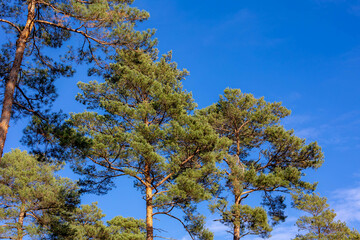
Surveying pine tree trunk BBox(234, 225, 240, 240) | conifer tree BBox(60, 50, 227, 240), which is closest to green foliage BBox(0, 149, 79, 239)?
conifer tree BBox(60, 50, 227, 240)

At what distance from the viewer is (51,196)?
14.6 meters

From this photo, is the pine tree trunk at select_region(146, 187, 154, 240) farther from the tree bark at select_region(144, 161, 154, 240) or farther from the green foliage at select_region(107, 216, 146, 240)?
the green foliage at select_region(107, 216, 146, 240)

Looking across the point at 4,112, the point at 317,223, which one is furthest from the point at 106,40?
the point at 317,223

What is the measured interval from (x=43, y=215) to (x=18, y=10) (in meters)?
10.1

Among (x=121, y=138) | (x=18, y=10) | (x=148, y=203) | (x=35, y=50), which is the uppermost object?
(x=18, y=10)

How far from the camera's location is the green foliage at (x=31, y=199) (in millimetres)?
14508

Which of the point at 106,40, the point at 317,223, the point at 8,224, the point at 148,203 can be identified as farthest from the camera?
the point at 317,223

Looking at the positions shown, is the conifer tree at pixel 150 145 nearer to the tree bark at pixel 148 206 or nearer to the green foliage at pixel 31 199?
the tree bark at pixel 148 206

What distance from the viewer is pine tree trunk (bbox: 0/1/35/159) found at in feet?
24.0

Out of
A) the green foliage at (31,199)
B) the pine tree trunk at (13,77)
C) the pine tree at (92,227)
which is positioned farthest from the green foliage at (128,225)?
the pine tree trunk at (13,77)

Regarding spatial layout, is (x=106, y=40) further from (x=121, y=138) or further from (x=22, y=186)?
(x=22, y=186)

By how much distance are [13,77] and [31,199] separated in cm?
907

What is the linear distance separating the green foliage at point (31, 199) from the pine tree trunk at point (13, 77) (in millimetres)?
8127

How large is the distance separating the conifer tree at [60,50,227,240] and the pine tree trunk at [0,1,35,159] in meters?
2.97
